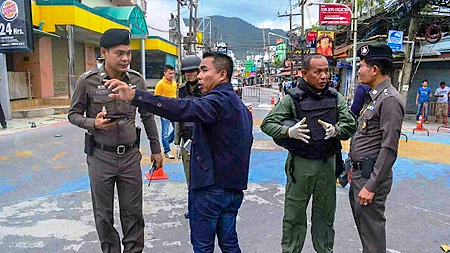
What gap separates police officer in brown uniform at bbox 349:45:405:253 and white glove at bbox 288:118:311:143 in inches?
19.6

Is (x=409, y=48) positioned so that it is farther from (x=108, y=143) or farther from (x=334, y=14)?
(x=108, y=143)

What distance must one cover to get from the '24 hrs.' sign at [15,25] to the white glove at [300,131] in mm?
11242

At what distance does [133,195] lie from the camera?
3049 mm

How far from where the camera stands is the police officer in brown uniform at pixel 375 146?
8.55 feet

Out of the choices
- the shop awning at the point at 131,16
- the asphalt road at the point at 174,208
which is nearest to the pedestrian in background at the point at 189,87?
the asphalt road at the point at 174,208

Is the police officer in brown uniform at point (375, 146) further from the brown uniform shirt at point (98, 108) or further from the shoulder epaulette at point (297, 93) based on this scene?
the brown uniform shirt at point (98, 108)

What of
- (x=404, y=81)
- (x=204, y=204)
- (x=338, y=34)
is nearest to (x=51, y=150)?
(x=204, y=204)

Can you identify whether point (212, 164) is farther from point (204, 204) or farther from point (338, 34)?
point (338, 34)

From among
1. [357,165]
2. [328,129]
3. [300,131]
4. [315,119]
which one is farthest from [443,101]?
[300,131]

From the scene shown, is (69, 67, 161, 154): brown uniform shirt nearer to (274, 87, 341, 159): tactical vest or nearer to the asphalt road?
the asphalt road

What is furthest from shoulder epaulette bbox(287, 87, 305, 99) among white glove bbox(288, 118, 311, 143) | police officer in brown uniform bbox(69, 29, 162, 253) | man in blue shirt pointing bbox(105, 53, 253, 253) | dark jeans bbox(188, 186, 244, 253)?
police officer in brown uniform bbox(69, 29, 162, 253)

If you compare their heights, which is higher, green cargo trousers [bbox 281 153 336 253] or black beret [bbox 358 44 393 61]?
black beret [bbox 358 44 393 61]

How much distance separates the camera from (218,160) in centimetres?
241

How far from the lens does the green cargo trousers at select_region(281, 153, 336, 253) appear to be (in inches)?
116
